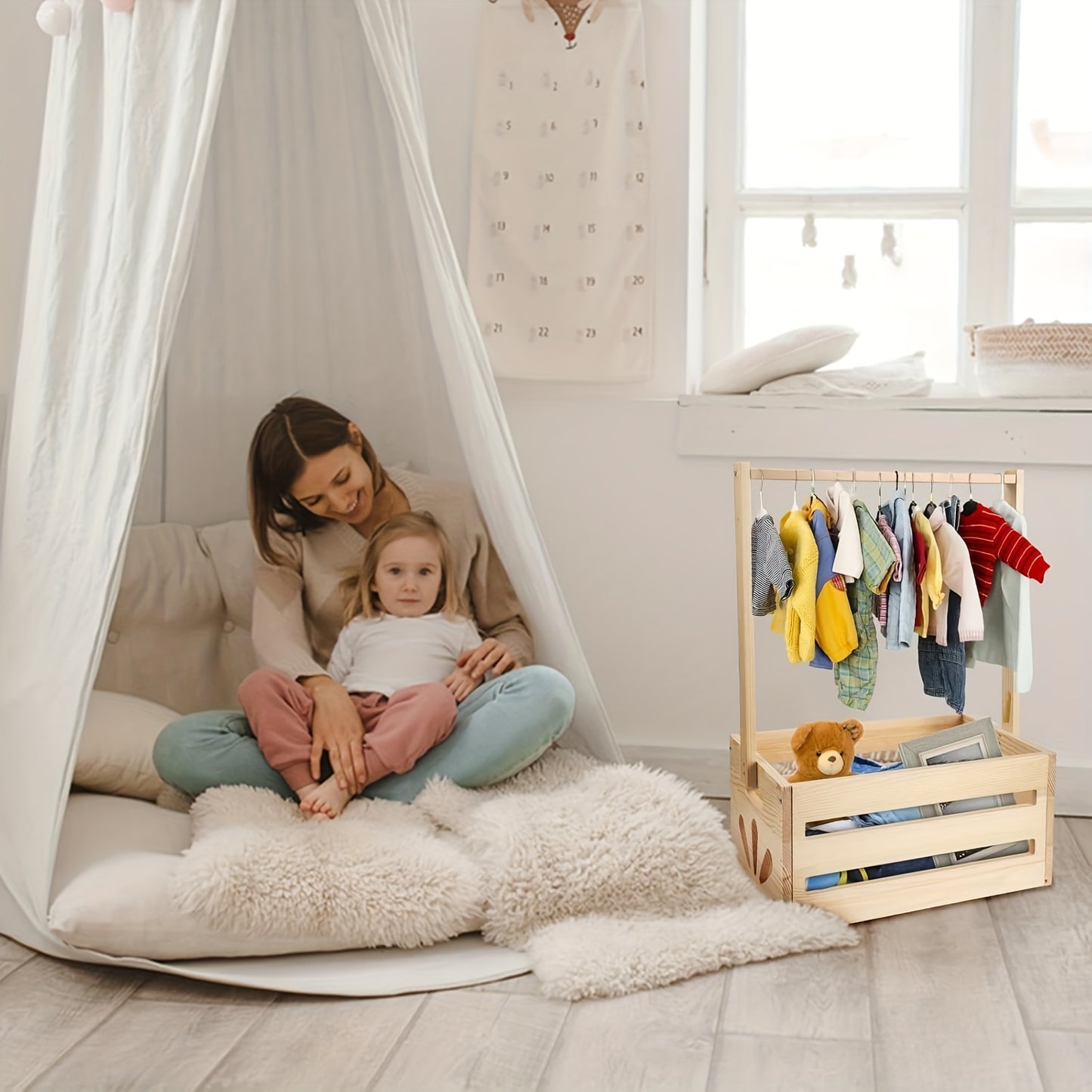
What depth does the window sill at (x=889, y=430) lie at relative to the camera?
249 cm

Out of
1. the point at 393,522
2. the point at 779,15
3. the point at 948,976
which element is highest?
the point at 779,15

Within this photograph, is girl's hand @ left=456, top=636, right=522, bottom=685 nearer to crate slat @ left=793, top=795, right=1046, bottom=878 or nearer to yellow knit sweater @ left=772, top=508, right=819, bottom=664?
yellow knit sweater @ left=772, top=508, right=819, bottom=664

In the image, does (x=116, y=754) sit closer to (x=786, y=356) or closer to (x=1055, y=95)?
(x=786, y=356)

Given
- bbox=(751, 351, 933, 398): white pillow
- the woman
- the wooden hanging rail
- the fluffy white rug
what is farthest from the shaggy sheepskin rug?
bbox=(751, 351, 933, 398): white pillow

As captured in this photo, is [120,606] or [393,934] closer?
[393,934]

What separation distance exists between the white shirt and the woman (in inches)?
1.9

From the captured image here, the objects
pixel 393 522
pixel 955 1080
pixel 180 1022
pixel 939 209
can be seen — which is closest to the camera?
pixel 955 1080

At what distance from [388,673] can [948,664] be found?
1.04 metres

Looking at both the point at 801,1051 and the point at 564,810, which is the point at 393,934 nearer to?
the point at 564,810

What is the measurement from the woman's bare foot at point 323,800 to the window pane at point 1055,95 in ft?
6.94

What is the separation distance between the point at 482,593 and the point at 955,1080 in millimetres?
1290

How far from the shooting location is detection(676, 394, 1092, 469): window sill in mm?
2488

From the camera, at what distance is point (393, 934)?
5.81 ft

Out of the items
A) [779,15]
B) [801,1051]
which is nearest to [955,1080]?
[801,1051]
